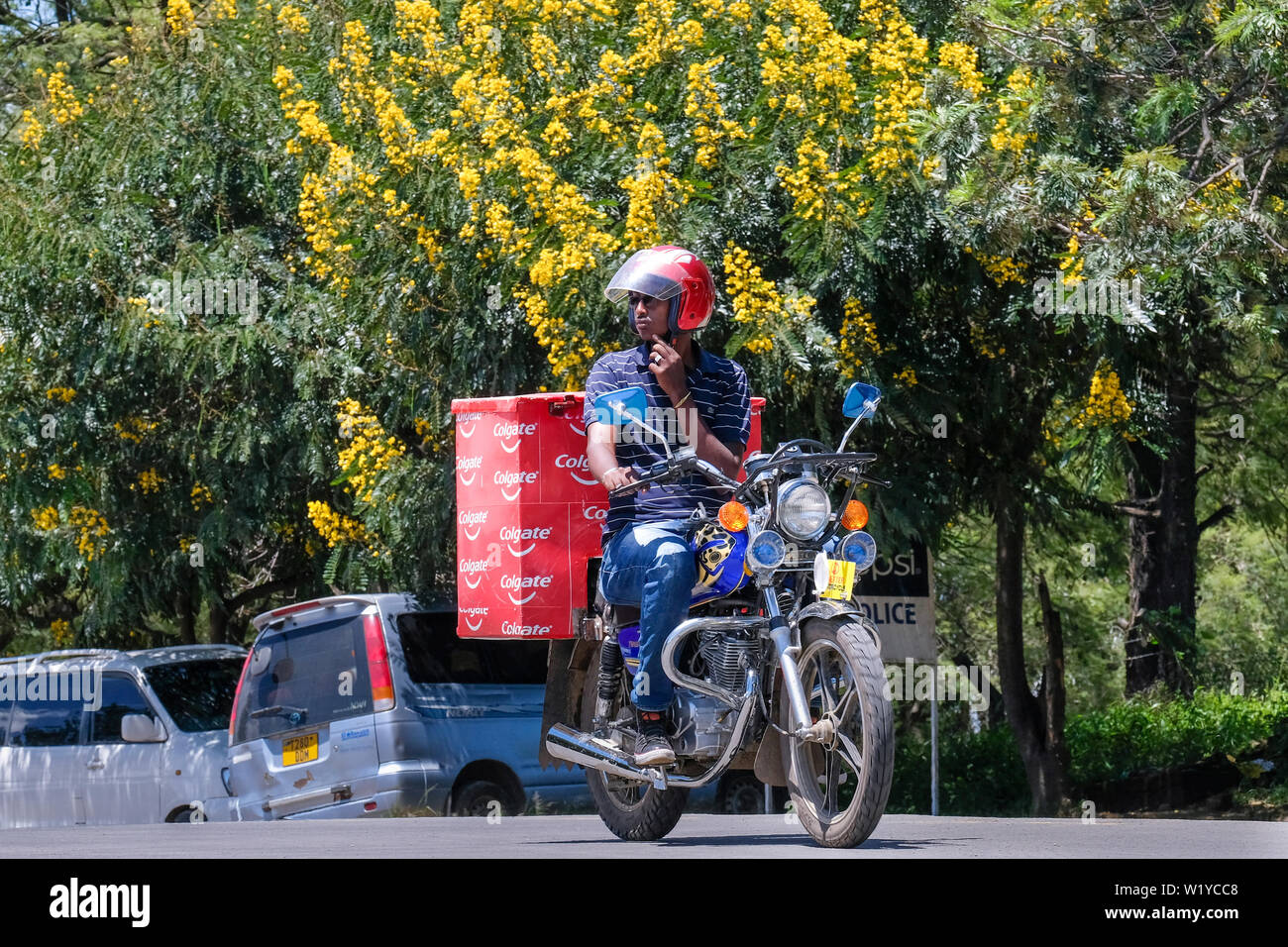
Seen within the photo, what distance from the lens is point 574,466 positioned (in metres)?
8.80

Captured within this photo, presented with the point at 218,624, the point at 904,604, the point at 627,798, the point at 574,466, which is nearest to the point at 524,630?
the point at 574,466

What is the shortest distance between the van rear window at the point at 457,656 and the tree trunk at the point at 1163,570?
7354 millimetres

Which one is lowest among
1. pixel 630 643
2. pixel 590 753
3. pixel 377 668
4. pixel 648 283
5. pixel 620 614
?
pixel 377 668

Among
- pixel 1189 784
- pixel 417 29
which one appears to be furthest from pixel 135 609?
pixel 1189 784

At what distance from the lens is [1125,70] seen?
11570 millimetres

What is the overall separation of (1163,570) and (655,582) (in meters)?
14.5

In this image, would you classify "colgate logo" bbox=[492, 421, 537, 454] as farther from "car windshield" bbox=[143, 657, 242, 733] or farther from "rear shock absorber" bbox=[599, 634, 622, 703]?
"car windshield" bbox=[143, 657, 242, 733]

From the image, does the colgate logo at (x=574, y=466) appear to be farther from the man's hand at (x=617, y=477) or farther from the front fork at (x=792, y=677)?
the front fork at (x=792, y=677)

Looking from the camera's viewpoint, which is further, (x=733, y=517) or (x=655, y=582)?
(x=655, y=582)

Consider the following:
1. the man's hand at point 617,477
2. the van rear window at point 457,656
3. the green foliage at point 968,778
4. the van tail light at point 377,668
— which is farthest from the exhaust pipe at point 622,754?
the green foliage at point 968,778

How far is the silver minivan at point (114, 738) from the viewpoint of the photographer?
49.4ft

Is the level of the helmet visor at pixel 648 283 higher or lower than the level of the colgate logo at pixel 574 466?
higher

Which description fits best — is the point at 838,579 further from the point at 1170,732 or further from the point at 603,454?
the point at 1170,732
